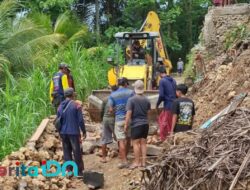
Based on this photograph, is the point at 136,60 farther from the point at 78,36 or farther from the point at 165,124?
the point at 78,36

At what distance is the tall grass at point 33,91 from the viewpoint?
1038cm

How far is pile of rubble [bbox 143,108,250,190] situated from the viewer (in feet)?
16.9

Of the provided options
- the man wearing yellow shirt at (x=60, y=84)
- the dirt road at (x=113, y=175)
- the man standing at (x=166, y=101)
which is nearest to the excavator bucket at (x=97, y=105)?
the man wearing yellow shirt at (x=60, y=84)

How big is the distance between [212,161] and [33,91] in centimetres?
833

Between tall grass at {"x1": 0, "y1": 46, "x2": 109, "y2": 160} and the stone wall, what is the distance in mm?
3714

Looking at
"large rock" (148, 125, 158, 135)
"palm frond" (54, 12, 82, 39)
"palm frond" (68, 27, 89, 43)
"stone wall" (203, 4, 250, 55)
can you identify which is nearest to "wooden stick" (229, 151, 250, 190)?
"large rock" (148, 125, 158, 135)

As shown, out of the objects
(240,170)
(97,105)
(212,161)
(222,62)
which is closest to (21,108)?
(97,105)

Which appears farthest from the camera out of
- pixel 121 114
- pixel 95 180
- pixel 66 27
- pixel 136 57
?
pixel 66 27

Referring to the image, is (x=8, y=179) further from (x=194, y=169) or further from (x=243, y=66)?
(x=243, y=66)

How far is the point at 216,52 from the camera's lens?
16344 millimetres

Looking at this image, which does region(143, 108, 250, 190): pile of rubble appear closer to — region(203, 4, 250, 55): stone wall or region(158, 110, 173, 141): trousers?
region(158, 110, 173, 141): trousers

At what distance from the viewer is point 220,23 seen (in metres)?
16.1

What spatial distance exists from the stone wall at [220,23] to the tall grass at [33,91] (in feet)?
12.2

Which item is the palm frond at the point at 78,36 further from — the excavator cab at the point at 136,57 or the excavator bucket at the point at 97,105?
the excavator bucket at the point at 97,105
